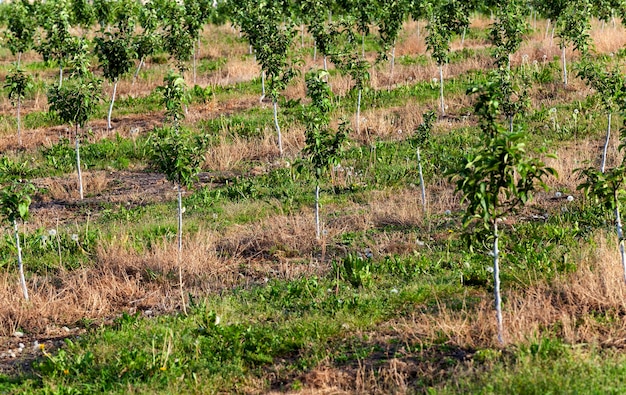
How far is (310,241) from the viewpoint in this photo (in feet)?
33.1

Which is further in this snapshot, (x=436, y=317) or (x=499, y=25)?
(x=499, y=25)

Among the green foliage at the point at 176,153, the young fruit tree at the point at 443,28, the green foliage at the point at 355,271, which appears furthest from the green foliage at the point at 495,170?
the young fruit tree at the point at 443,28

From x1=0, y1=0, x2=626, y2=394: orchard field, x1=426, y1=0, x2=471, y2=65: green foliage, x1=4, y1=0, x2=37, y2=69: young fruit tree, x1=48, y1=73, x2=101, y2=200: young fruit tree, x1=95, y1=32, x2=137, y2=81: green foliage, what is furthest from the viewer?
x1=4, y1=0, x2=37, y2=69: young fruit tree

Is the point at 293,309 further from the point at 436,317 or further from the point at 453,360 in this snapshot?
the point at 453,360

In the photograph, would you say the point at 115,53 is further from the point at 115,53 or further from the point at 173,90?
the point at 173,90

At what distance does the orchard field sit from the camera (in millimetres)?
6645

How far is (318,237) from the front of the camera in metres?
10.1

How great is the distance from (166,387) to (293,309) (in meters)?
1.91

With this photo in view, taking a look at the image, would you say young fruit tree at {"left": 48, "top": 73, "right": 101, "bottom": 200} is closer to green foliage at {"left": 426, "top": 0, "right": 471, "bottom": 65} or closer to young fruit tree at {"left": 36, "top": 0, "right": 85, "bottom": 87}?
young fruit tree at {"left": 36, "top": 0, "right": 85, "bottom": 87}

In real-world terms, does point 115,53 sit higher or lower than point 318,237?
higher

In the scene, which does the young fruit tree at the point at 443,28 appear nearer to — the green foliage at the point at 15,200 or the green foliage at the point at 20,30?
the green foliage at the point at 15,200

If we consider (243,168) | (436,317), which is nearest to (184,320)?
(436,317)

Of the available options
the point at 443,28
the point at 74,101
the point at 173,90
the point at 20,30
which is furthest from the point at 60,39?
the point at 173,90

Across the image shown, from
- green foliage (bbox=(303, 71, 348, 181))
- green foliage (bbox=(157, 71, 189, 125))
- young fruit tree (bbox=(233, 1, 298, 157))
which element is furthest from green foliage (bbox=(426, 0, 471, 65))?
green foliage (bbox=(157, 71, 189, 125))
